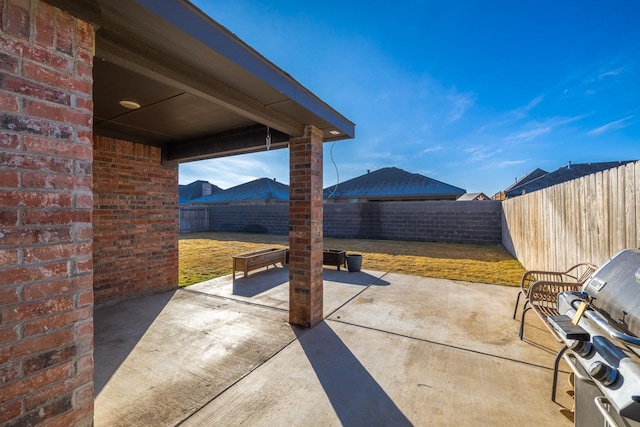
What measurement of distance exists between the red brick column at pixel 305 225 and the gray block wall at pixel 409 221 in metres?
10.8

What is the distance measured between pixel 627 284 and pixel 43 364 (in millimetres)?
3201

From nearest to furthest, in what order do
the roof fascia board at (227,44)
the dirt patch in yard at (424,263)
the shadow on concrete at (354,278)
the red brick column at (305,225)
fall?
the roof fascia board at (227,44) < the red brick column at (305,225) < the shadow on concrete at (354,278) < the dirt patch in yard at (424,263)

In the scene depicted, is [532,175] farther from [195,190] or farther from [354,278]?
[195,190]

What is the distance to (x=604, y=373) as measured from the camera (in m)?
1.11

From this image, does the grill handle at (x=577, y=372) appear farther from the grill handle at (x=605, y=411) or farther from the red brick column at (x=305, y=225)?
the red brick column at (x=305, y=225)

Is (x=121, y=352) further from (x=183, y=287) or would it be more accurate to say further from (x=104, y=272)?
(x=183, y=287)

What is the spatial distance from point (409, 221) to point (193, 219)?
600 inches

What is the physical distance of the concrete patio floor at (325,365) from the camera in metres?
2.13

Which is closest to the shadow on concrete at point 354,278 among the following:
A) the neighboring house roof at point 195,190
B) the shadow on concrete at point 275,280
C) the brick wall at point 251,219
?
the shadow on concrete at point 275,280

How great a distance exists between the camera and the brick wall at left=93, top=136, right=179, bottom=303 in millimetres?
4457

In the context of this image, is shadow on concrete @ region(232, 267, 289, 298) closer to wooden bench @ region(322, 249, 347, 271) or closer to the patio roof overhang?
wooden bench @ region(322, 249, 347, 271)

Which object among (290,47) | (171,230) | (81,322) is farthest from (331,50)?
(81,322)

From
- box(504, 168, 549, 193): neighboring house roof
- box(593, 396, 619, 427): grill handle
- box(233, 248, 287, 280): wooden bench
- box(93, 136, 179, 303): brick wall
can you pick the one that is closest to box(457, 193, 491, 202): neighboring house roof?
box(504, 168, 549, 193): neighboring house roof

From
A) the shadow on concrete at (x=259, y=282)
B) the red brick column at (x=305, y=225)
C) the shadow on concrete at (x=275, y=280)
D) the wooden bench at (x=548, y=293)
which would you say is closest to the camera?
the wooden bench at (x=548, y=293)
